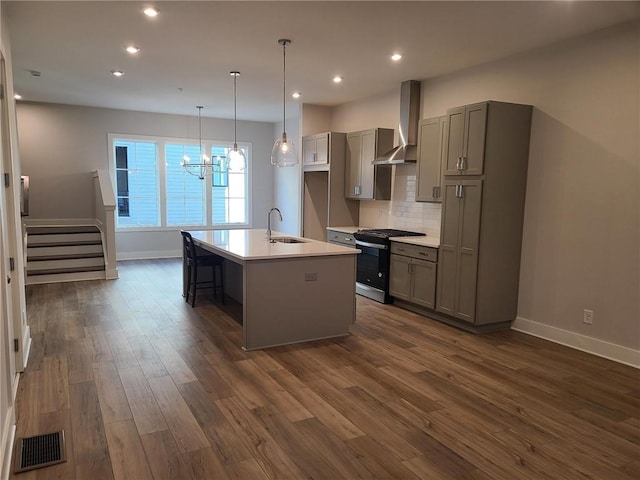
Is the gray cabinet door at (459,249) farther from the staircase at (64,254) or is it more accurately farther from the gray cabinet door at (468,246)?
the staircase at (64,254)

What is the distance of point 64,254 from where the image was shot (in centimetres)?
724

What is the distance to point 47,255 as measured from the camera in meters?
7.13

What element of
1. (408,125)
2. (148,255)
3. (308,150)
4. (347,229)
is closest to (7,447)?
(347,229)

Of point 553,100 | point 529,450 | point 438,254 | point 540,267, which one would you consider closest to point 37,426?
point 529,450

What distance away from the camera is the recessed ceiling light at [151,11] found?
141 inches

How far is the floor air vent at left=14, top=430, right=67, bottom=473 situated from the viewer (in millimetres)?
2352

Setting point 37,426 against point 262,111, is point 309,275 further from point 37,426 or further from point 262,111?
point 262,111

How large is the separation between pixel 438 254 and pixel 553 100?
6.17 ft

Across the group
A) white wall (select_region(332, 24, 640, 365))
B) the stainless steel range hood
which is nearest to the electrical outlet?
white wall (select_region(332, 24, 640, 365))

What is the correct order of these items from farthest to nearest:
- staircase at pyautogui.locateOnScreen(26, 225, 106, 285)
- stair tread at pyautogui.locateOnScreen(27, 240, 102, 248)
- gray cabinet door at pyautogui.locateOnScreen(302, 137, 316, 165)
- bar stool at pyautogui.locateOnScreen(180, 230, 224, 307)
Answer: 1. gray cabinet door at pyautogui.locateOnScreen(302, 137, 316, 165)
2. stair tread at pyautogui.locateOnScreen(27, 240, 102, 248)
3. staircase at pyautogui.locateOnScreen(26, 225, 106, 285)
4. bar stool at pyautogui.locateOnScreen(180, 230, 224, 307)

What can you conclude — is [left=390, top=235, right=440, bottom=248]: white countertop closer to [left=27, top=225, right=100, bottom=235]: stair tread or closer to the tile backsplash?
the tile backsplash

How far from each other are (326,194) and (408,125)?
236 centimetres

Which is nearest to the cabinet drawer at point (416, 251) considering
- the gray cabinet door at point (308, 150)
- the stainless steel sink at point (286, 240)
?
the stainless steel sink at point (286, 240)

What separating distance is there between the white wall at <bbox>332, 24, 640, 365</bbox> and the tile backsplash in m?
1.37
